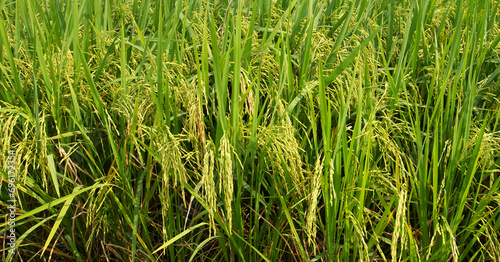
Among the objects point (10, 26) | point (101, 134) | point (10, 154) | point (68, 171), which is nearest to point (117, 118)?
point (101, 134)

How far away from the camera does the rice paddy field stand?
1.17 meters

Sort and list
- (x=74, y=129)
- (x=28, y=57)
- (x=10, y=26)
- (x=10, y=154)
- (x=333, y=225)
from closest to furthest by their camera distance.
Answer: (x=333, y=225) → (x=10, y=154) → (x=74, y=129) → (x=28, y=57) → (x=10, y=26)

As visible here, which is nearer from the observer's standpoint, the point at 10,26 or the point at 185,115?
the point at 185,115

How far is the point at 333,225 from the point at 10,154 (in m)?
1.04

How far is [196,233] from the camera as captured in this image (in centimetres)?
137

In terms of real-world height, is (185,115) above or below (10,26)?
below

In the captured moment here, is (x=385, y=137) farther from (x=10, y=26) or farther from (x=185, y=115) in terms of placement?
(x=10, y=26)

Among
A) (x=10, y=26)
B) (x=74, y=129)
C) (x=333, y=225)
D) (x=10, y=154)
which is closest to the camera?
(x=333, y=225)

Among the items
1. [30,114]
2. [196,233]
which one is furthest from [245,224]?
[30,114]

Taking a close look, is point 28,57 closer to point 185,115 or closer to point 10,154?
point 10,154

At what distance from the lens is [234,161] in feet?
3.99

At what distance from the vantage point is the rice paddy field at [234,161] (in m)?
1.17

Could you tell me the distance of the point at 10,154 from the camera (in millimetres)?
1285

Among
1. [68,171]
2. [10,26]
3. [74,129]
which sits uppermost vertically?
[10,26]
